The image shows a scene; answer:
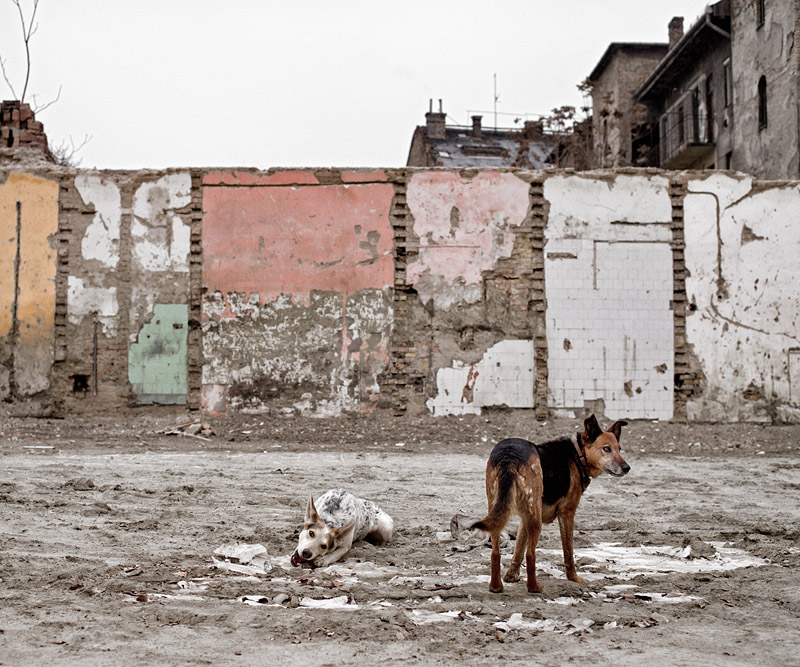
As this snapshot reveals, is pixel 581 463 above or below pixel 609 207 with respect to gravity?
below

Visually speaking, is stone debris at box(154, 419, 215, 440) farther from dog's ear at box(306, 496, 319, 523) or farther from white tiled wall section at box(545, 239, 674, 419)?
dog's ear at box(306, 496, 319, 523)

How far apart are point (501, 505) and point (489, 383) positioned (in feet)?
35.8

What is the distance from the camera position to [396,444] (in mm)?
14070

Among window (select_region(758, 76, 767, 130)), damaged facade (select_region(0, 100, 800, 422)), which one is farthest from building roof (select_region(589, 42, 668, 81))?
damaged facade (select_region(0, 100, 800, 422))

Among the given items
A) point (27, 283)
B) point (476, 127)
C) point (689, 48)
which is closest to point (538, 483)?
point (27, 283)

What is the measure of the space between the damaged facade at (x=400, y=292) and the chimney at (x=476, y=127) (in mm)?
26108

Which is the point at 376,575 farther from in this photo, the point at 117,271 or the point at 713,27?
the point at 713,27

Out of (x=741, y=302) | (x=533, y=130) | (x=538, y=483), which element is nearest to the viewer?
(x=538, y=483)

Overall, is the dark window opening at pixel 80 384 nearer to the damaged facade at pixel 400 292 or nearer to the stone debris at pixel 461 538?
the damaged facade at pixel 400 292

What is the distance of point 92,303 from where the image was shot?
15.6m

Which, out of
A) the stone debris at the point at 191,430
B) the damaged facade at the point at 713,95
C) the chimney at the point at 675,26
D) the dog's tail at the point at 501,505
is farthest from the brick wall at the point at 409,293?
the chimney at the point at 675,26

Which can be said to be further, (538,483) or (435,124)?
(435,124)

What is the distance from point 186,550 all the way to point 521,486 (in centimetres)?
237

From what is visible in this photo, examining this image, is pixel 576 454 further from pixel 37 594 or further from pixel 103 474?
pixel 103 474
